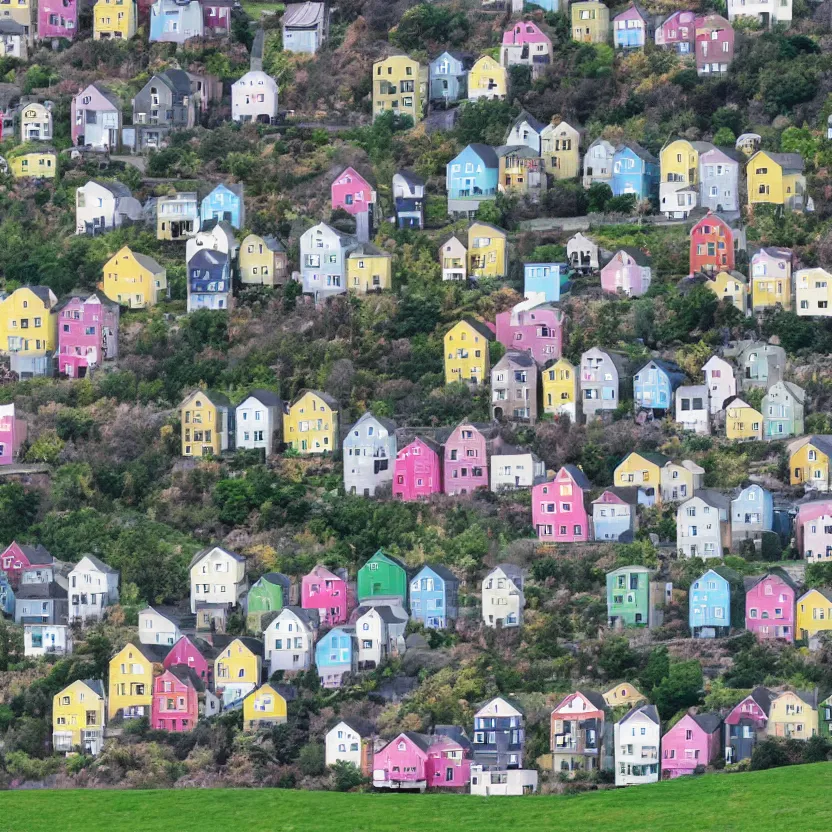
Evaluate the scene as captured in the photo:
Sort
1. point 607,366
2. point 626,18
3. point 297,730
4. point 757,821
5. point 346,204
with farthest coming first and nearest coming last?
point 626,18, point 346,204, point 607,366, point 297,730, point 757,821

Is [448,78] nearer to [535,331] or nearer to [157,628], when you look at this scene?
[535,331]

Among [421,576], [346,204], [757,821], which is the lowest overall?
[757,821]

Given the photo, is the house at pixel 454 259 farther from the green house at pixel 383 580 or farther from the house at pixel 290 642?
the house at pixel 290 642

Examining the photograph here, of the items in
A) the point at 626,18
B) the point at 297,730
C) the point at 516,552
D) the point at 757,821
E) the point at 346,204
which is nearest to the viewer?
the point at 757,821

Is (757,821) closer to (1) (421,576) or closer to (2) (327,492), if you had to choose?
(1) (421,576)

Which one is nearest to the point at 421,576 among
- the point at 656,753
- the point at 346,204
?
the point at 656,753

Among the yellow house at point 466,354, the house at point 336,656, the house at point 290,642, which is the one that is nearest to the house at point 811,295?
the yellow house at point 466,354

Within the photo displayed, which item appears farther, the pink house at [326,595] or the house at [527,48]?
the house at [527,48]
